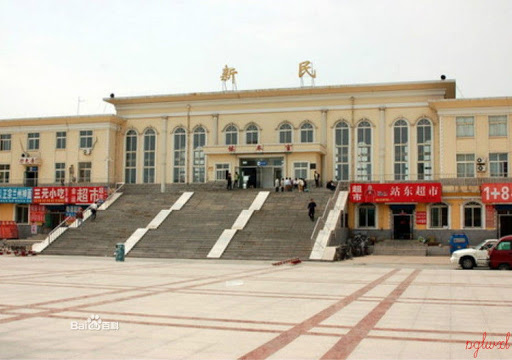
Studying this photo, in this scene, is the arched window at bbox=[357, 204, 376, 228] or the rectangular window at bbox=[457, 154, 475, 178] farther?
the arched window at bbox=[357, 204, 376, 228]

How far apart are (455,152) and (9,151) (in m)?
33.3

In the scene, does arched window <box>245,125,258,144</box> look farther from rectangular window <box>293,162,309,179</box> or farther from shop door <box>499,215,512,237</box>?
shop door <box>499,215,512,237</box>

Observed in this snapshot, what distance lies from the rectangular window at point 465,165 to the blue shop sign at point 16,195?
30.1 metres

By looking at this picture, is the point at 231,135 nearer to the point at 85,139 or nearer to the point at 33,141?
the point at 85,139

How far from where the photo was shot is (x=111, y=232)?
110 feet

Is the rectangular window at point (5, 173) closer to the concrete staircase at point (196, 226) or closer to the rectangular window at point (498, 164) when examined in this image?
the concrete staircase at point (196, 226)

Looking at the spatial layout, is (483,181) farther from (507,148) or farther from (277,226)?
(277,226)

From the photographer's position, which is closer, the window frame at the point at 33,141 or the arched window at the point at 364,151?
the arched window at the point at 364,151

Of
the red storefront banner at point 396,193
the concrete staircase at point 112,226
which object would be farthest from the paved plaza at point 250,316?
the red storefront banner at point 396,193

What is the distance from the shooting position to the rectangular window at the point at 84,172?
4541cm

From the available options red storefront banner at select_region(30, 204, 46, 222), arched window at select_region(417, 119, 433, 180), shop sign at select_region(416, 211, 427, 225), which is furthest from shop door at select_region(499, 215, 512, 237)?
red storefront banner at select_region(30, 204, 46, 222)

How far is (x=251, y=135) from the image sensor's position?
43906 mm

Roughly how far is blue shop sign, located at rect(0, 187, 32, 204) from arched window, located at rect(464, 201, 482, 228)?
30279 mm

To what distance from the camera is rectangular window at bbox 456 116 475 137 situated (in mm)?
38031
